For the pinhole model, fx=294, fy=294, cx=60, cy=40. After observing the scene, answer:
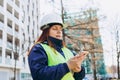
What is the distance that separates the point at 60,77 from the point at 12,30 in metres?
39.2

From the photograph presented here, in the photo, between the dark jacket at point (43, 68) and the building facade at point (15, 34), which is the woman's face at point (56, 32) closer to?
the dark jacket at point (43, 68)

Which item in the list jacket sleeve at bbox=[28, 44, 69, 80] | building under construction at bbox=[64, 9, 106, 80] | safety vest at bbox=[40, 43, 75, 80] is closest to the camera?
jacket sleeve at bbox=[28, 44, 69, 80]

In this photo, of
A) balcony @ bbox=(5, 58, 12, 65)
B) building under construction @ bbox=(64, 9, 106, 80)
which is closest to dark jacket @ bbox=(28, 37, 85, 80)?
building under construction @ bbox=(64, 9, 106, 80)

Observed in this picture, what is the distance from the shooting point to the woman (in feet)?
6.32

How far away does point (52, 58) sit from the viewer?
6.88 ft

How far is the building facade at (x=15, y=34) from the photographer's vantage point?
3650 cm

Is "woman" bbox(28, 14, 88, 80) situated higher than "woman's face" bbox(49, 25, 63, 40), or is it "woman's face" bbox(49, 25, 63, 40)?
"woman's face" bbox(49, 25, 63, 40)

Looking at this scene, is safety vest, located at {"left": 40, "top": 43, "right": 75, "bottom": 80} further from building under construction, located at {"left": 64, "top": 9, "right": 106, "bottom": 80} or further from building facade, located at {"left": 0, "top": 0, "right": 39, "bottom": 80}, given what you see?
building facade, located at {"left": 0, "top": 0, "right": 39, "bottom": 80}

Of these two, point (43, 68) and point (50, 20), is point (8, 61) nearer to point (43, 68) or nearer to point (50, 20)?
point (50, 20)

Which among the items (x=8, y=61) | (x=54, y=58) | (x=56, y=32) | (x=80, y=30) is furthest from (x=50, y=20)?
(x=8, y=61)

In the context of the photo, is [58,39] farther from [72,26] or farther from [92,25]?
[92,25]

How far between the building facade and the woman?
93.9ft

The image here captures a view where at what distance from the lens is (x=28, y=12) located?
5094 cm

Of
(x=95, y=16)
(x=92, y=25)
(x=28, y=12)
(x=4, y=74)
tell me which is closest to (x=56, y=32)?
(x=92, y=25)
